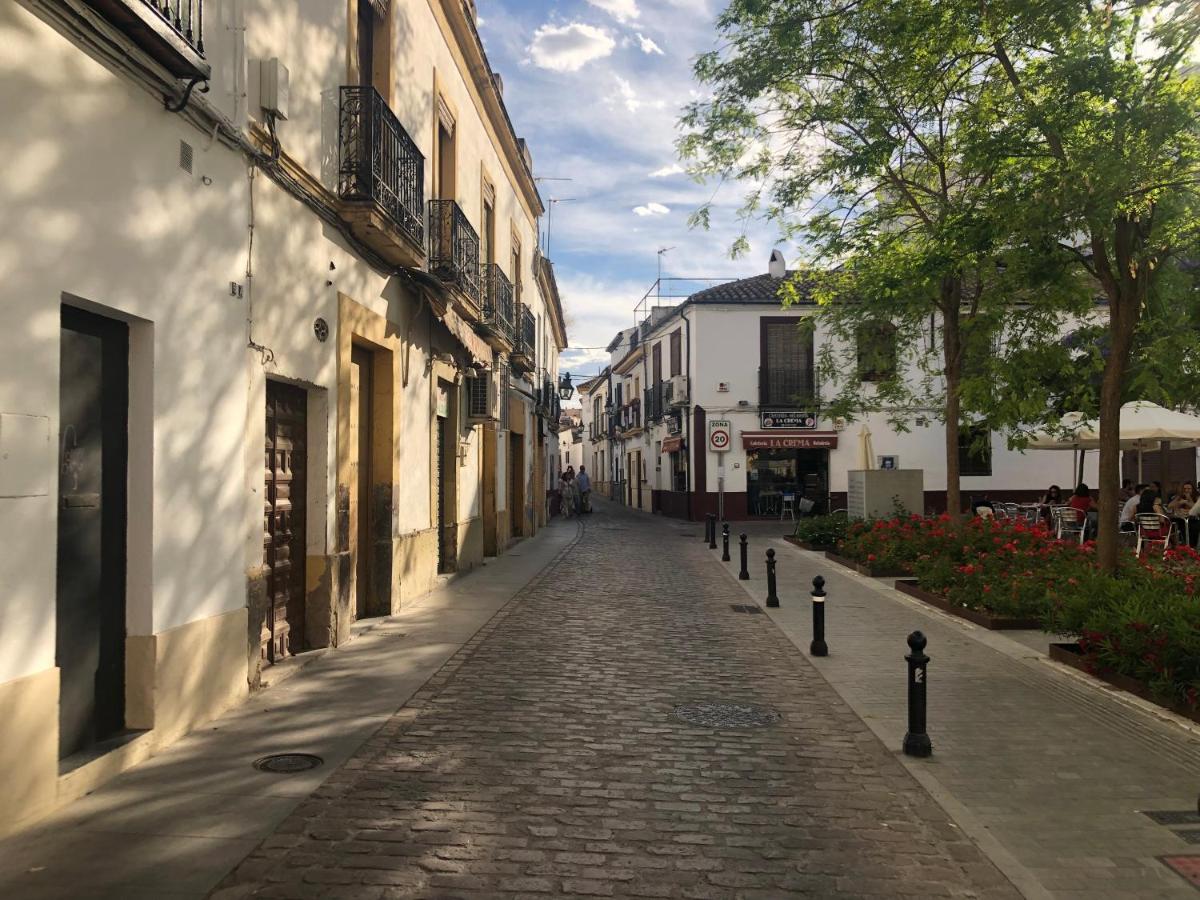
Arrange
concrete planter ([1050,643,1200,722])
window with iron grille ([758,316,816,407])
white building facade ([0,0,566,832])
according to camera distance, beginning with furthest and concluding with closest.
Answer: window with iron grille ([758,316,816,407]) < concrete planter ([1050,643,1200,722]) < white building facade ([0,0,566,832])

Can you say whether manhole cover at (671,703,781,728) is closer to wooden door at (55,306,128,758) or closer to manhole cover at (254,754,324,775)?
manhole cover at (254,754,324,775)

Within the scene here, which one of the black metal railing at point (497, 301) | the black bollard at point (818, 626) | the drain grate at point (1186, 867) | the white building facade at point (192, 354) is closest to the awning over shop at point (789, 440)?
the black metal railing at point (497, 301)

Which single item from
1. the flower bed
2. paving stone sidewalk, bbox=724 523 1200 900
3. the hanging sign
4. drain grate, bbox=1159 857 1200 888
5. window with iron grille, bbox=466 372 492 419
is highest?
the hanging sign

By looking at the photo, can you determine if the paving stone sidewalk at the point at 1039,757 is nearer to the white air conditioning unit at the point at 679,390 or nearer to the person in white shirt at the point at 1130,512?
the person in white shirt at the point at 1130,512

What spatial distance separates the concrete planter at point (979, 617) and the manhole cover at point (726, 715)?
4327 mm

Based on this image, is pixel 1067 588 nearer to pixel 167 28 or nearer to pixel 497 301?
pixel 167 28

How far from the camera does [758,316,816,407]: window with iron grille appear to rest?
28.1 meters

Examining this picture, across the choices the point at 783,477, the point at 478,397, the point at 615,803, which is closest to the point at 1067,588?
the point at 615,803

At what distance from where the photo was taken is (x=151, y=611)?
506cm

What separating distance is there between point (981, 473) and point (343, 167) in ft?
78.1

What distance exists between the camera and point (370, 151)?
8367mm

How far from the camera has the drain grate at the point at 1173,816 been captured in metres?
4.26

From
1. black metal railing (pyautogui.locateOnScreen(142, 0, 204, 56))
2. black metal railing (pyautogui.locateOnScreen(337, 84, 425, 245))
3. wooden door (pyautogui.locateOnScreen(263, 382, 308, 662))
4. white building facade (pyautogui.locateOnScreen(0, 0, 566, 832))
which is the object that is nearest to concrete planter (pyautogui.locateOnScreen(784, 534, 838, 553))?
white building facade (pyautogui.locateOnScreen(0, 0, 566, 832))

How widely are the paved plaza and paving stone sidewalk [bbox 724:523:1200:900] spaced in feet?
0.07
